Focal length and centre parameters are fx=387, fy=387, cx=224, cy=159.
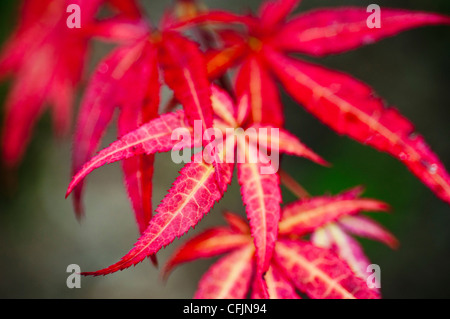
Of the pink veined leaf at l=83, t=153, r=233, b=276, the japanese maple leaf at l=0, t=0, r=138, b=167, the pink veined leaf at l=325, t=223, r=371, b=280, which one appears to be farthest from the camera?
the japanese maple leaf at l=0, t=0, r=138, b=167

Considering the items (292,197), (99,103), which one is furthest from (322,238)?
(292,197)

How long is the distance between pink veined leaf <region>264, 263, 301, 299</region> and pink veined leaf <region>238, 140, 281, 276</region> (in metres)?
0.06

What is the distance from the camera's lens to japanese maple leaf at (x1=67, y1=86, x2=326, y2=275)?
34 cm

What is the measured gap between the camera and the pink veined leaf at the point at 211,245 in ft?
1.73

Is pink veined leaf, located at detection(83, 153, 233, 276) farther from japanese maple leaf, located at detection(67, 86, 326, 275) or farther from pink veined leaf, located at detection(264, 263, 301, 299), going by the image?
pink veined leaf, located at detection(264, 263, 301, 299)

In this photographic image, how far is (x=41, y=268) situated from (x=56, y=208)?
24 centimetres

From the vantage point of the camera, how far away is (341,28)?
0.48m

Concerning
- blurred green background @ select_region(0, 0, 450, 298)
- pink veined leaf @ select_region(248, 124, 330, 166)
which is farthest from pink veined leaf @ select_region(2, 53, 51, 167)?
blurred green background @ select_region(0, 0, 450, 298)

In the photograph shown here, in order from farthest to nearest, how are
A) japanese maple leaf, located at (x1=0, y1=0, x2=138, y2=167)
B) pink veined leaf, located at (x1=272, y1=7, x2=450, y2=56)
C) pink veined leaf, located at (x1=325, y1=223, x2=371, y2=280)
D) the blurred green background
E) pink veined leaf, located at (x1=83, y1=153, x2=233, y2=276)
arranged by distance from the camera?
the blurred green background, japanese maple leaf, located at (x1=0, y1=0, x2=138, y2=167), pink veined leaf, located at (x1=325, y1=223, x2=371, y2=280), pink veined leaf, located at (x1=272, y1=7, x2=450, y2=56), pink veined leaf, located at (x1=83, y1=153, x2=233, y2=276)

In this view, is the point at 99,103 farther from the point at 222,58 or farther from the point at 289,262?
the point at 289,262

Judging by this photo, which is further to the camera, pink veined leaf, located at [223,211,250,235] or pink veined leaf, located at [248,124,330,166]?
pink veined leaf, located at [223,211,250,235]

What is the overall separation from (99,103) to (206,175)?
0.20m
